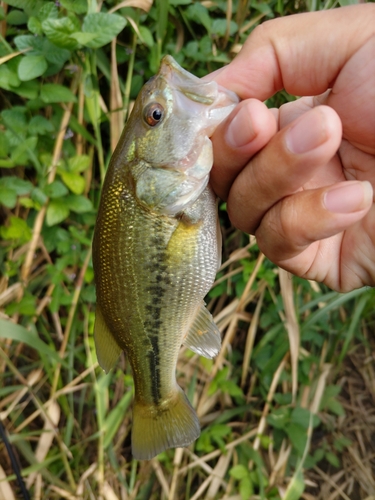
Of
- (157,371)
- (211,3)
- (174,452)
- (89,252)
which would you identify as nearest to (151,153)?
(157,371)

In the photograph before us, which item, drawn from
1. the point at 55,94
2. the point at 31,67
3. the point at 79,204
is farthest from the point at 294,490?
the point at 31,67

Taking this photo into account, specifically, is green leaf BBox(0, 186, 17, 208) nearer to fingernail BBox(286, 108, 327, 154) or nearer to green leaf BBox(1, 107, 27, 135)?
green leaf BBox(1, 107, 27, 135)

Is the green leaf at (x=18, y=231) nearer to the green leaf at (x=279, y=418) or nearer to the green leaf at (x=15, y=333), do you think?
the green leaf at (x=15, y=333)

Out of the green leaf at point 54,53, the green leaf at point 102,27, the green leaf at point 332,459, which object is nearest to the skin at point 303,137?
the green leaf at point 102,27

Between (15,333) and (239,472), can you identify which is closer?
(15,333)

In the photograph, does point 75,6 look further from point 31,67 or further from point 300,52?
point 300,52

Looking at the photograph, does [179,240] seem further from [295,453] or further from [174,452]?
[295,453]
